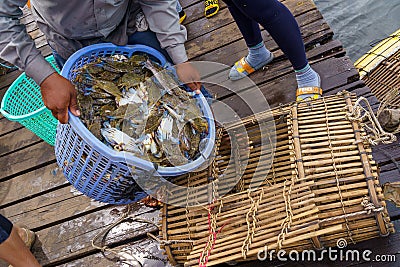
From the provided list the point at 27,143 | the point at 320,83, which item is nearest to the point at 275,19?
the point at 320,83

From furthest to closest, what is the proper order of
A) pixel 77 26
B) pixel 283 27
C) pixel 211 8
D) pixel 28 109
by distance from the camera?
pixel 211 8
pixel 28 109
pixel 283 27
pixel 77 26

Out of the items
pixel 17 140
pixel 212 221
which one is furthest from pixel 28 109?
pixel 212 221

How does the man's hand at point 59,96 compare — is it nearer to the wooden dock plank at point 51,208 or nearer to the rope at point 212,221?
the rope at point 212,221

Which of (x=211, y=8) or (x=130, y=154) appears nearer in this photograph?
(x=130, y=154)

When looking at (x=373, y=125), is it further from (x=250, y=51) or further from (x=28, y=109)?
(x=28, y=109)

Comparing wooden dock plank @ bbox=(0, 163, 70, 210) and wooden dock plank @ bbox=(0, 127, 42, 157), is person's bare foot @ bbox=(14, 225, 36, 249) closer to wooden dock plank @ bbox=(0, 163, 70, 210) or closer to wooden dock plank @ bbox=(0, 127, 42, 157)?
wooden dock plank @ bbox=(0, 163, 70, 210)

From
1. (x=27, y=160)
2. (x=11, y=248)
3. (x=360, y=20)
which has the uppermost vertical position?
(x=11, y=248)

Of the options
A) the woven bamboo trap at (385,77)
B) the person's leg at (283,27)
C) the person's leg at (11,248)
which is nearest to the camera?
the person's leg at (11,248)

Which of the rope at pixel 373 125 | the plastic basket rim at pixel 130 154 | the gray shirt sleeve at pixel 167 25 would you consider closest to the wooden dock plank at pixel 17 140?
the plastic basket rim at pixel 130 154

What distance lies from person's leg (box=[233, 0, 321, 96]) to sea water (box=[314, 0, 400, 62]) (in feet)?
8.64

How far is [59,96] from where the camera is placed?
195 centimetres

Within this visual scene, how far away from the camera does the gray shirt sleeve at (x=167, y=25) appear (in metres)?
2.17

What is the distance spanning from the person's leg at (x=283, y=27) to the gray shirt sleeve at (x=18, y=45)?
3.26 feet

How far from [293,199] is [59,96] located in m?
1.08
